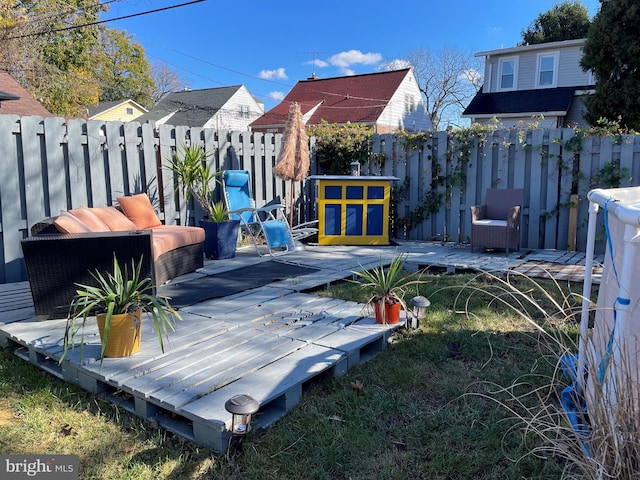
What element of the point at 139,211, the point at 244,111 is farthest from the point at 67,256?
the point at 244,111

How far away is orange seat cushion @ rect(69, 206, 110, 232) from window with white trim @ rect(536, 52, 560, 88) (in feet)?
52.9

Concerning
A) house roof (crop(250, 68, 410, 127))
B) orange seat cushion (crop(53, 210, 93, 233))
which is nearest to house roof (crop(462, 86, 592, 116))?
house roof (crop(250, 68, 410, 127))

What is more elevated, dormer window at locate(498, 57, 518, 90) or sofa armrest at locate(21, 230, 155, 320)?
dormer window at locate(498, 57, 518, 90)

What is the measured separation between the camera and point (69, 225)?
3.38m

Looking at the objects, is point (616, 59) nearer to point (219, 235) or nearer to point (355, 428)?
point (219, 235)

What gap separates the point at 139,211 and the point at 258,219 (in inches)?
58.0

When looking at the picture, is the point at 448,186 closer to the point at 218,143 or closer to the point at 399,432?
the point at 218,143

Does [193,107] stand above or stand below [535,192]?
above

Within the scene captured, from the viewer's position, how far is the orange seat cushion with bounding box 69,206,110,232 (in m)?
3.83

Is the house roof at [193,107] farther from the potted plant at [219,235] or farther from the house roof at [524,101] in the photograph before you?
the potted plant at [219,235]

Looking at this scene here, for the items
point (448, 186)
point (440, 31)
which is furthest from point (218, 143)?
point (440, 31)

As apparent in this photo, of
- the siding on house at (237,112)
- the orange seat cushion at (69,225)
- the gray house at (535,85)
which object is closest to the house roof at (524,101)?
the gray house at (535,85)

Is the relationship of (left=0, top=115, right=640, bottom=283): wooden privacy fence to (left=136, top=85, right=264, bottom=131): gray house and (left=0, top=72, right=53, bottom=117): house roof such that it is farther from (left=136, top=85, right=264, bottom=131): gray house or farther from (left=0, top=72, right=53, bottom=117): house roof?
(left=136, top=85, right=264, bottom=131): gray house

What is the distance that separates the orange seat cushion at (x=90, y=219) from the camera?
3.83m
